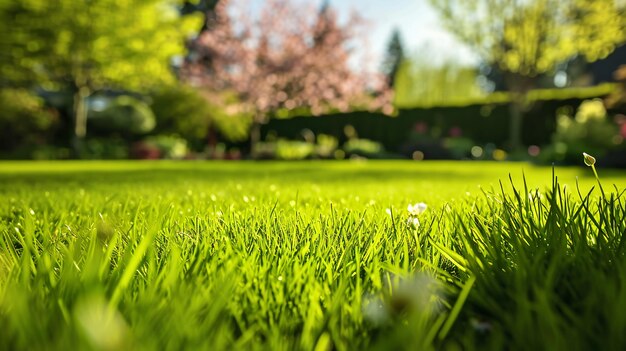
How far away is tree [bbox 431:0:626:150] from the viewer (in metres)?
21.3

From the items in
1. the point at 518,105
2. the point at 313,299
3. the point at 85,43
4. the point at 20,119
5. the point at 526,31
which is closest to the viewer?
the point at 313,299

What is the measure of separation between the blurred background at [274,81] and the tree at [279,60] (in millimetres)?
58

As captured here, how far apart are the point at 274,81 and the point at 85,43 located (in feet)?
25.2

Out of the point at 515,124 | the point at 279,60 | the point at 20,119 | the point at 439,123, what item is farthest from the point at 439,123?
the point at 20,119

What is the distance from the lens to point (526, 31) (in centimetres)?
2203

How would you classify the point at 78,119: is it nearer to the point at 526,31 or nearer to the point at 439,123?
the point at 439,123

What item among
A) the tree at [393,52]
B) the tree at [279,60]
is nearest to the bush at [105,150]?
the tree at [279,60]

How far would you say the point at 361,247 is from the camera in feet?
6.27

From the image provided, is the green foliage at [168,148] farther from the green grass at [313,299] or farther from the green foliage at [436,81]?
the green foliage at [436,81]

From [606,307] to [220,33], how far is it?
22458 millimetres

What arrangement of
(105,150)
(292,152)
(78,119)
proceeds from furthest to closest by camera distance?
(105,150) → (78,119) → (292,152)

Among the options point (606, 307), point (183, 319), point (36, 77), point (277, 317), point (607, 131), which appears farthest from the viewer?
point (36, 77)

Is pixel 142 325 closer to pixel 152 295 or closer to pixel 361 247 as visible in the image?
pixel 152 295

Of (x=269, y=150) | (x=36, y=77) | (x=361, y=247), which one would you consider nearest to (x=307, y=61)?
(x=269, y=150)
